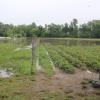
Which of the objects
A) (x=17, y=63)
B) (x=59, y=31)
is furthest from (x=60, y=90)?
(x=59, y=31)

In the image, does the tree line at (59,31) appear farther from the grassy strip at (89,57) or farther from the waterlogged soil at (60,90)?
the waterlogged soil at (60,90)

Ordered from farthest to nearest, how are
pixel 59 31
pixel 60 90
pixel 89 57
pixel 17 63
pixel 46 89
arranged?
1. pixel 59 31
2. pixel 89 57
3. pixel 17 63
4. pixel 46 89
5. pixel 60 90

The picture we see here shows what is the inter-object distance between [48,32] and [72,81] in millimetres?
76925

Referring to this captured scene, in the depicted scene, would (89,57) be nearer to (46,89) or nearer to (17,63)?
(17,63)

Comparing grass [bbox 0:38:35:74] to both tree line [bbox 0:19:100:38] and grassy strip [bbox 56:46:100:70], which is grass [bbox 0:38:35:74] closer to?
grassy strip [bbox 56:46:100:70]

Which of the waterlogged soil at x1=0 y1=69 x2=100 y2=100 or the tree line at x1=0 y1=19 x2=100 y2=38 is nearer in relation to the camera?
the waterlogged soil at x1=0 y1=69 x2=100 y2=100

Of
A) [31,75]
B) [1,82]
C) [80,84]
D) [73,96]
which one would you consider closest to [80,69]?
[31,75]

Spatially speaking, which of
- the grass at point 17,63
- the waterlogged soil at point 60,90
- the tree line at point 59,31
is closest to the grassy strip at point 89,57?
the grass at point 17,63

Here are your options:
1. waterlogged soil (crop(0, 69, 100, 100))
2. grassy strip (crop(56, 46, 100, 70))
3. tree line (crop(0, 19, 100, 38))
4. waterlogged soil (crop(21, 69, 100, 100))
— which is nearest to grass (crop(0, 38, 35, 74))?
waterlogged soil (crop(0, 69, 100, 100))

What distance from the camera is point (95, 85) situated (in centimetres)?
902

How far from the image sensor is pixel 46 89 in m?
8.68

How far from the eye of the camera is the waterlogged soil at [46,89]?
24.9ft

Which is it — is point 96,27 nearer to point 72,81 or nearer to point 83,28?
point 83,28

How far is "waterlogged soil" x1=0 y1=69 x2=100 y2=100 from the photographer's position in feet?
24.9
